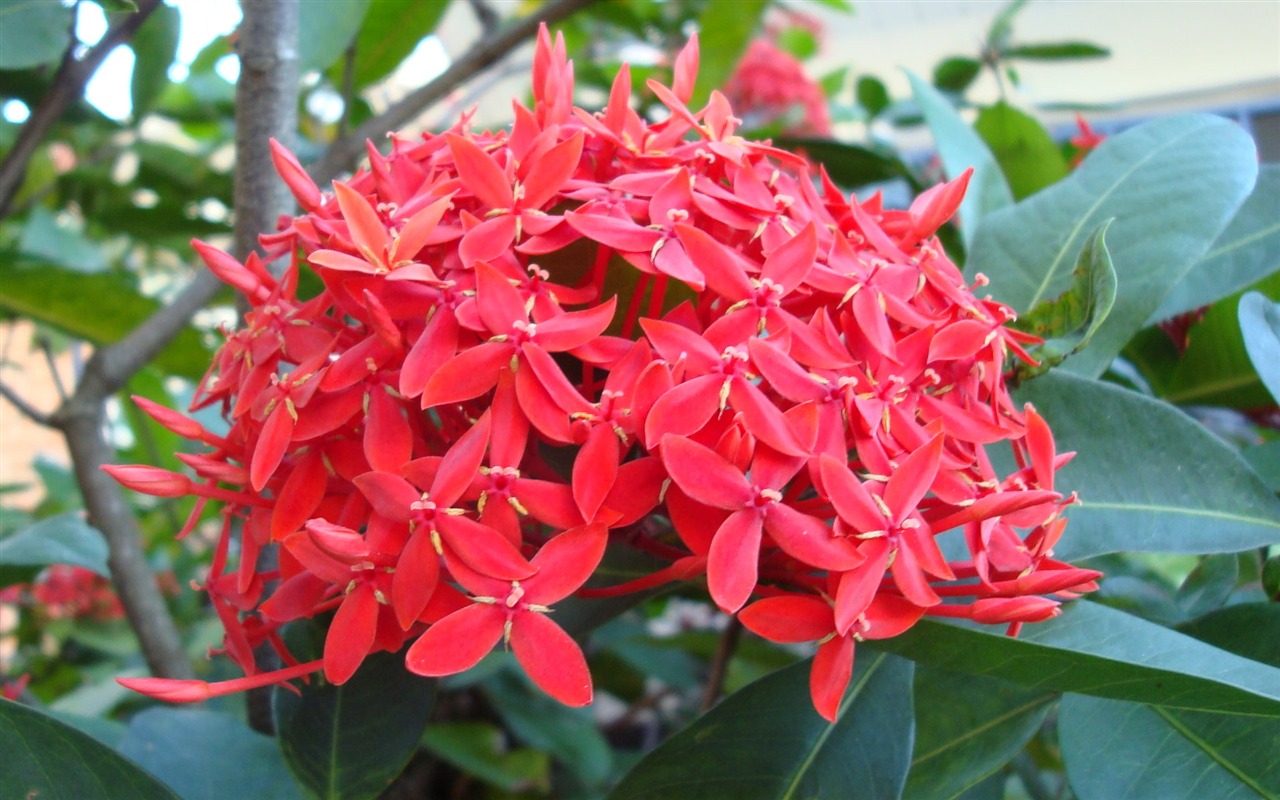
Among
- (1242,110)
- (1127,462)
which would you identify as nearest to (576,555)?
(1127,462)

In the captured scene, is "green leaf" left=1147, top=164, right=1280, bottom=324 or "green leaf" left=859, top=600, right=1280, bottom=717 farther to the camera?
"green leaf" left=1147, top=164, right=1280, bottom=324

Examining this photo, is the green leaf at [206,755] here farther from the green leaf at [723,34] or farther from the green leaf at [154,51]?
the green leaf at [723,34]

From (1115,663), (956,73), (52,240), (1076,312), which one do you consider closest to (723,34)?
(956,73)

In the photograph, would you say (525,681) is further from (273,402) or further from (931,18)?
(931,18)

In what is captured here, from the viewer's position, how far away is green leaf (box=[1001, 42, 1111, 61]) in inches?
47.3

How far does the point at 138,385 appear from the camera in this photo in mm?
1286

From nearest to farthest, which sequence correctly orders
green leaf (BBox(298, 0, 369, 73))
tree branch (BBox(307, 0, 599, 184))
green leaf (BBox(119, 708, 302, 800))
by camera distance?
1. green leaf (BBox(119, 708, 302, 800))
2. green leaf (BBox(298, 0, 369, 73))
3. tree branch (BBox(307, 0, 599, 184))

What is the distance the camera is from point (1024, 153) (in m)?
0.91

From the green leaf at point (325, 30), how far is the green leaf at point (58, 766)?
492mm

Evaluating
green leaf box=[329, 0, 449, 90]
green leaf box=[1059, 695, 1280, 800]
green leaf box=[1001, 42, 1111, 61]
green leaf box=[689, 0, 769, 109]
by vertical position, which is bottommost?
green leaf box=[1059, 695, 1280, 800]

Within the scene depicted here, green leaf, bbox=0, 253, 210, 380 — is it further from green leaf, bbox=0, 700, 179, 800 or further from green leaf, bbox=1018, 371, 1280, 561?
green leaf, bbox=1018, 371, 1280, 561

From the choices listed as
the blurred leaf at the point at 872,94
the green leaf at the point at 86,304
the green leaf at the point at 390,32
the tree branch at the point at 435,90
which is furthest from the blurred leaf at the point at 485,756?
the blurred leaf at the point at 872,94

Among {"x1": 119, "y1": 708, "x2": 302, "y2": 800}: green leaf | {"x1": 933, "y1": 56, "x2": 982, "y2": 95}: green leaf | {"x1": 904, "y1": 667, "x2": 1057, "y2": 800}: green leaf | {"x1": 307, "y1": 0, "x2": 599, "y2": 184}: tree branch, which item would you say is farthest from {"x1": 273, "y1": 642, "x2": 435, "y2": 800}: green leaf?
{"x1": 933, "y1": 56, "x2": 982, "y2": 95}: green leaf

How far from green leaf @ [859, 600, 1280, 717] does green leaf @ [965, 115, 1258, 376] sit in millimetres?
227
